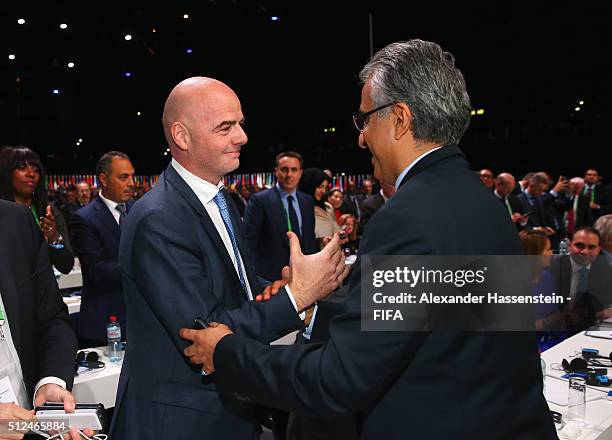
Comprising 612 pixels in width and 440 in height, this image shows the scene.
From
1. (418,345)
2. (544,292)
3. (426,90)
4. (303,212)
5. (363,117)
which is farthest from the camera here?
(303,212)

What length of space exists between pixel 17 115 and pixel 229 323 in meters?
14.0

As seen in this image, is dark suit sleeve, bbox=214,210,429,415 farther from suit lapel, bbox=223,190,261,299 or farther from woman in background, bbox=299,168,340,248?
woman in background, bbox=299,168,340,248

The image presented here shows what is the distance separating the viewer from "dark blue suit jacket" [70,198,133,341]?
368 centimetres

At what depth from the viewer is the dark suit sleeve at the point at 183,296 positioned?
4.91 ft

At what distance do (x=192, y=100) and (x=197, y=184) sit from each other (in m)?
0.26

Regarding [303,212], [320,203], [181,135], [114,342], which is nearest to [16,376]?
[181,135]

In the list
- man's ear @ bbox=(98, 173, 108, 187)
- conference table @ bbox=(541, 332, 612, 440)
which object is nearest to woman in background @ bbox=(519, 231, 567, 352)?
conference table @ bbox=(541, 332, 612, 440)

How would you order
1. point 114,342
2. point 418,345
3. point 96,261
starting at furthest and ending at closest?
point 96,261
point 114,342
point 418,345

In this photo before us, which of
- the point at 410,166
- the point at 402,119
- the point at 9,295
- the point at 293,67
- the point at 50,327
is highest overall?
the point at 293,67

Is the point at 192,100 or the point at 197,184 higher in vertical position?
the point at 192,100

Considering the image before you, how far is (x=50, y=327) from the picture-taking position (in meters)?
1.81

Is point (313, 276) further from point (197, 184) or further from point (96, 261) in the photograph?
point (96, 261)

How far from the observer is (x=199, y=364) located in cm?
154

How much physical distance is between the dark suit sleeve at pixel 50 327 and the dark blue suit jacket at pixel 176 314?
0.73 ft
